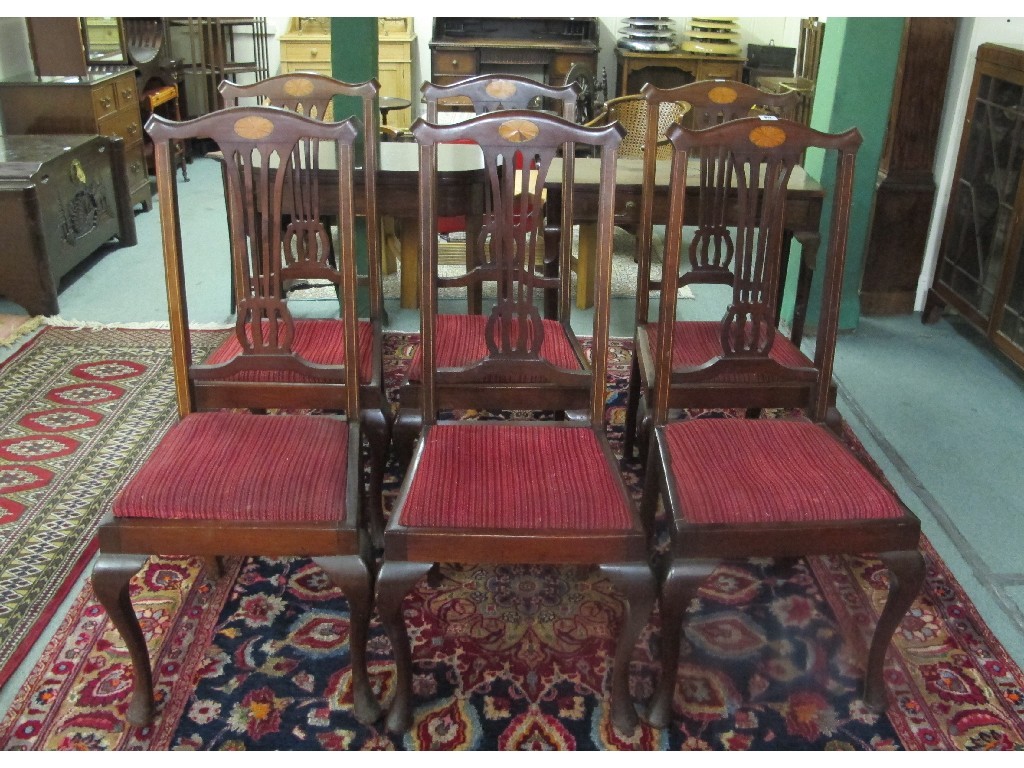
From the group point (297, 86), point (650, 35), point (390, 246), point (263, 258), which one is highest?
point (650, 35)

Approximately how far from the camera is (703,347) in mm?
2088

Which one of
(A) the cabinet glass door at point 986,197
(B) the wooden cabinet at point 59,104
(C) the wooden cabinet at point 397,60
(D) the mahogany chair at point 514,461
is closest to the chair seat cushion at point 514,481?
(D) the mahogany chair at point 514,461

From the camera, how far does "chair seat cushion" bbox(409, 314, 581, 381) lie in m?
1.99

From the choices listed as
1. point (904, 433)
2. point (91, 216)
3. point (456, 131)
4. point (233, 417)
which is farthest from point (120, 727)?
point (91, 216)

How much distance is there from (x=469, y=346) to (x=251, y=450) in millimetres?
606

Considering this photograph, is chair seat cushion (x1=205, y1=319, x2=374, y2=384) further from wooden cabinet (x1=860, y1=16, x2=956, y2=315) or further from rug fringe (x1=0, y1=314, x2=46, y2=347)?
wooden cabinet (x1=860, y1=16, x2=956, y2=315)

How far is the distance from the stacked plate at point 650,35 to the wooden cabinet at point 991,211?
A: 129 inches

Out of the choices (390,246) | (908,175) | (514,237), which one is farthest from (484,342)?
(908,175)

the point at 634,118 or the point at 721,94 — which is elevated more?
the point at 721,94

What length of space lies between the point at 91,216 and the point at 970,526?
3587 mm

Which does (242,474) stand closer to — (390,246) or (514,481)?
(514,481)

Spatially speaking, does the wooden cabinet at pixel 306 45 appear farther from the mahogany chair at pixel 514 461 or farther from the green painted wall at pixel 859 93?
the mahogany chair at pixel 514 461

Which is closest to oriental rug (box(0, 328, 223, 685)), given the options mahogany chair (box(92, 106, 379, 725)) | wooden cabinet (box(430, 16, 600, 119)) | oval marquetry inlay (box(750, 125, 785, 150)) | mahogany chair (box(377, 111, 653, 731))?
mahogany chair (box(92, 106, 379, 725))

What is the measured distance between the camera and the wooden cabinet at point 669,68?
621cm
